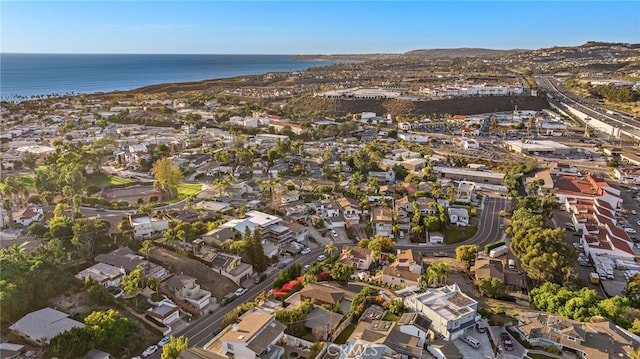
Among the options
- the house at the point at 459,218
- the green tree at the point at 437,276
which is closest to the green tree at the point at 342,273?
the green tree at the point at 437,276

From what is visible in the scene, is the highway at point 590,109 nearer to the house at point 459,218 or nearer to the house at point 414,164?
the house at point 414,164

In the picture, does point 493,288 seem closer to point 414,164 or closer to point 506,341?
point 506,341

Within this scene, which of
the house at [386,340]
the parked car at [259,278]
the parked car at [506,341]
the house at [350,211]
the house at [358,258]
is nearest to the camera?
the house at [386,340]

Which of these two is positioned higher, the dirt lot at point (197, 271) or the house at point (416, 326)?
the house at point (416, 326)

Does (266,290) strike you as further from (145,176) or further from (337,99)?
(337,99)

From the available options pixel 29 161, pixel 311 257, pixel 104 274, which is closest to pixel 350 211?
pixel 311 257

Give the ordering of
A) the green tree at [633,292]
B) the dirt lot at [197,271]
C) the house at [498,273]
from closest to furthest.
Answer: the green tree at [633,292]
the dirt lot at [197,271]
the house at [498,273]
